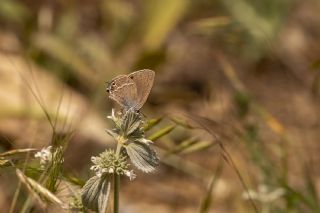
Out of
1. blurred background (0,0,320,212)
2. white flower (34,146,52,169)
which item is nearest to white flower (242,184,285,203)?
blurred background (0,0,320,212)

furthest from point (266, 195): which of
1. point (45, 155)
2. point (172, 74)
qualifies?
point (172, 74)

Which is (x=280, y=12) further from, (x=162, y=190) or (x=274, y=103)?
(x=162, y=190)

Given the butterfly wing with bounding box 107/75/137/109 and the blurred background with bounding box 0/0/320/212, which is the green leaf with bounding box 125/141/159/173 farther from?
the blurred background with bounding box 0/0/320/212

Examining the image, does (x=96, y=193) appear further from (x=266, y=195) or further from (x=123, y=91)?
(x=266, y=195)

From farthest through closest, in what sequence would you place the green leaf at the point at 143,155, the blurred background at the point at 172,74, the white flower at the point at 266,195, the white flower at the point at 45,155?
the blurred background at the point at 172,74
the white flower at the point at 266,195
the white flower at the point at 45,155
the green leaf at the point at 143,155

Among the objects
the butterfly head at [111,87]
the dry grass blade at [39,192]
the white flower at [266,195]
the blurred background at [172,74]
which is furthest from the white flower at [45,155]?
the blurred background at [172,74]

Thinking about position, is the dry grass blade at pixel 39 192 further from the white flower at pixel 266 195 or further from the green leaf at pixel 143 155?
the white flower at pixel 266 195

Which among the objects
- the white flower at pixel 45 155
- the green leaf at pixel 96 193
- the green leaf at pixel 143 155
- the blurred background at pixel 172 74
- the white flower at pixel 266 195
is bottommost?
the green leaf at pixel 96 193
